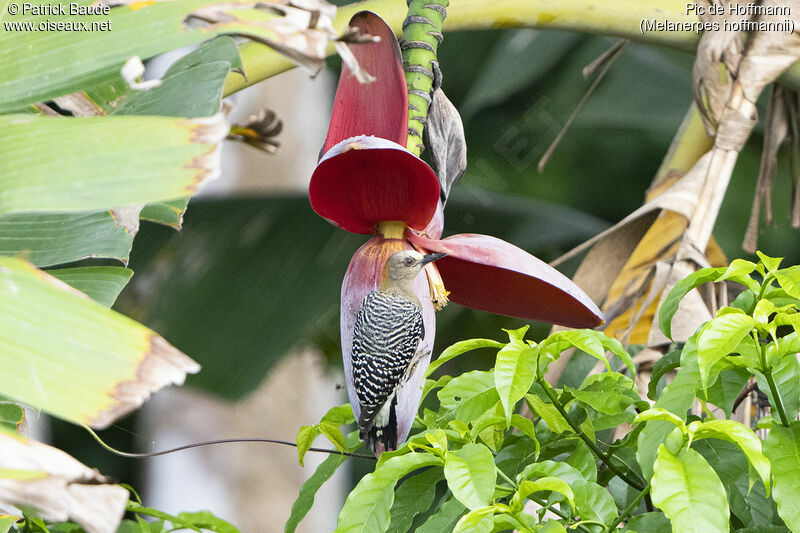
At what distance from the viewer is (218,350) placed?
32.9 inches

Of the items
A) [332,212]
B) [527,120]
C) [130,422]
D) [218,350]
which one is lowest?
[130,422]

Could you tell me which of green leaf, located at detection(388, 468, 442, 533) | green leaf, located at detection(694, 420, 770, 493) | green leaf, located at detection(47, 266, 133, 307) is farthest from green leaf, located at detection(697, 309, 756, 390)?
green leaf, located at detection(47, 266, 133, 307)

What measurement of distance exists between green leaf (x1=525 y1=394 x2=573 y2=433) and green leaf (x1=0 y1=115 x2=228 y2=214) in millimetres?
189

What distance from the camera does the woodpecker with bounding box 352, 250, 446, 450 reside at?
32cm

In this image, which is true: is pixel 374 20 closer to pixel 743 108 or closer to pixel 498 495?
pixel 498 495

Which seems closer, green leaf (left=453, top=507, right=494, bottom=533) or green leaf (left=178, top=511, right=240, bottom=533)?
green leaf (left=453, top=507, right=494, bottom=533)

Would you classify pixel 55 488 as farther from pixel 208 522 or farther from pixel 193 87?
pixel 208 522

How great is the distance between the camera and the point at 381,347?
323mm

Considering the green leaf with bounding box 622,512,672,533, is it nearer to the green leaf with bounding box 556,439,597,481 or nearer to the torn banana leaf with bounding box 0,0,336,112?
the green leaf with bounding box 556,439,597,481

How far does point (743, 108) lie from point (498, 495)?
393mm

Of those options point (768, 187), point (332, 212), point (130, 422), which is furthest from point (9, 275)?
point (130, 422)

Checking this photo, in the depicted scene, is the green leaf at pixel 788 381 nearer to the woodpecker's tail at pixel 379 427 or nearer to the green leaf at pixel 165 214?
the woodpecker's tail at pixel 379 427

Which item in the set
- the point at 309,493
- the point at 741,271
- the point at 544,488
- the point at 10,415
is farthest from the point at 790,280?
the point at 10,415

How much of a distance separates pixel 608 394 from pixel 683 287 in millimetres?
55
